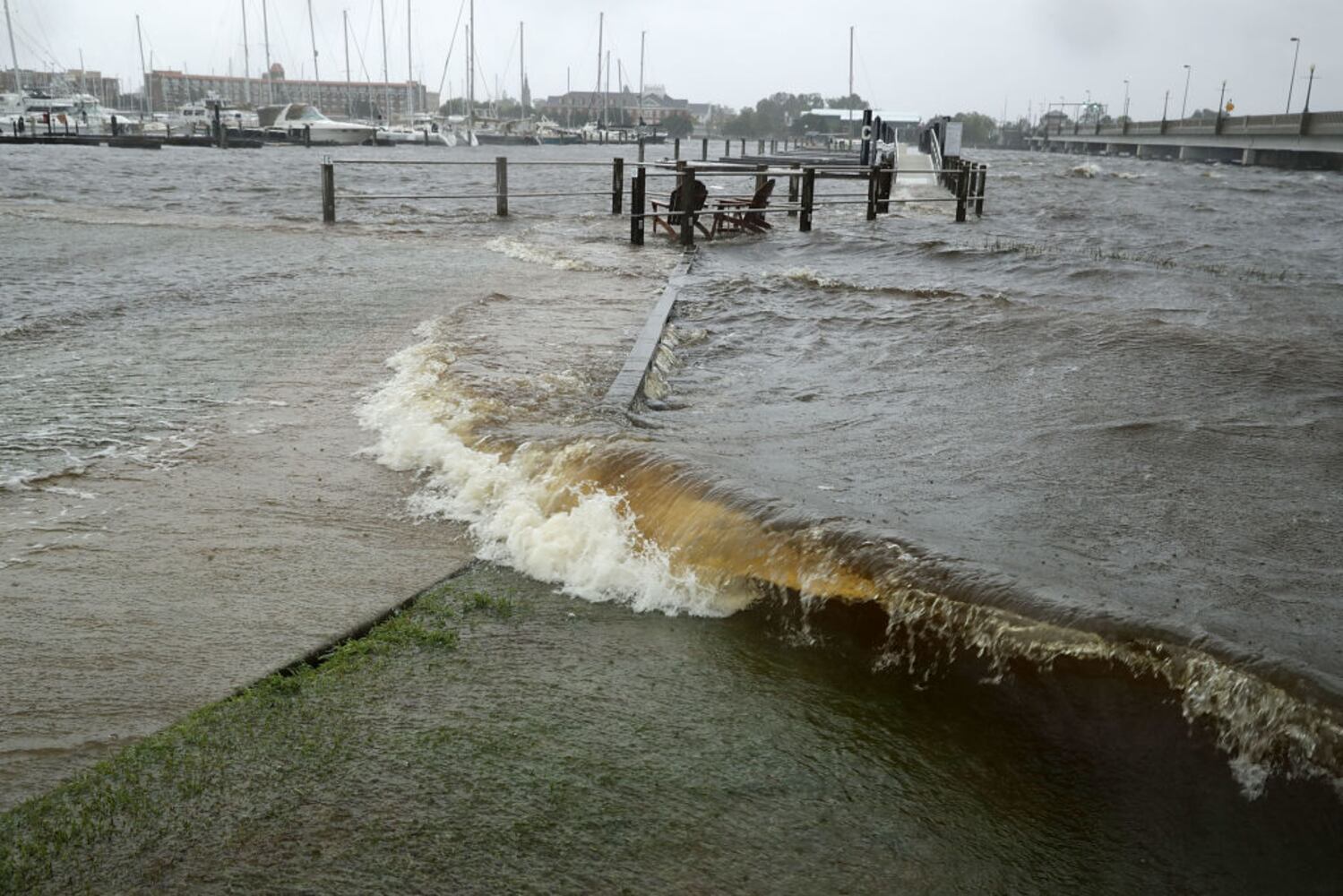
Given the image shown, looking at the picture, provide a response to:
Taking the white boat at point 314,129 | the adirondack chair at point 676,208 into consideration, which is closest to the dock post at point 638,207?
the adirondack chair at point 676,208

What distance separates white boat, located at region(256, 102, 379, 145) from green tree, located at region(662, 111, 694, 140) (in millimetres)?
100833

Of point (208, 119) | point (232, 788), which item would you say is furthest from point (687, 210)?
point (208, 119)

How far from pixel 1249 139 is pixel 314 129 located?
6256 centimetres

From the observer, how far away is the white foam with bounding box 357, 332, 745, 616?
14.1ft

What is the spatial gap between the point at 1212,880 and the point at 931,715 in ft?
3.08

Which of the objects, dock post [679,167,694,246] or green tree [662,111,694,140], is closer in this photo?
dock post [679,167,694,246]

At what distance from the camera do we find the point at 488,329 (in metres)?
9.14

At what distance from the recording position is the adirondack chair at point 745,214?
18.8 meters

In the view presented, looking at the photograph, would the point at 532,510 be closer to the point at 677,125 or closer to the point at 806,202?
the point at 806,202

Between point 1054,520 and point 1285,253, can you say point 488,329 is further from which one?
point 1285,253

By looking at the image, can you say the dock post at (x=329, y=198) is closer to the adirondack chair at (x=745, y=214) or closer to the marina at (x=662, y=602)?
the adirondack chair at (x=745, y=214)

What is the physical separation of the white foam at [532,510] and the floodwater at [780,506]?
0.02 metres

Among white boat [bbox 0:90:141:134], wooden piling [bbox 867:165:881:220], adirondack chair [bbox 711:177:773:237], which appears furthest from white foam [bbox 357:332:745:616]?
white boat [bbox 0:90:141:134]

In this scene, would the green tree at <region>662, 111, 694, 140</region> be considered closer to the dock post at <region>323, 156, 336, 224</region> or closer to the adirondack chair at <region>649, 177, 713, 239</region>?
the dock post at <region>323, 156, 336, 224</region>
